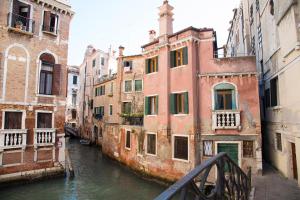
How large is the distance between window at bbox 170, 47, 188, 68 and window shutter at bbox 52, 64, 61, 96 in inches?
328

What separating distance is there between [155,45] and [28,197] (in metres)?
12.9

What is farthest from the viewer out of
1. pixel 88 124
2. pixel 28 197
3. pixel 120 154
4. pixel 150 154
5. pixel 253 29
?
pixel 88 124

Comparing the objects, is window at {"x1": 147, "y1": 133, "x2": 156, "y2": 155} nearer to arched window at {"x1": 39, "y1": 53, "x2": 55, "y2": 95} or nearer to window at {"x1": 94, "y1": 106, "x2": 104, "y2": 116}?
arched window at {"x1": 39, "y1": 53, "x2": 55, "y2": 95}

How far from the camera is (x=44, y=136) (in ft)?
46.9

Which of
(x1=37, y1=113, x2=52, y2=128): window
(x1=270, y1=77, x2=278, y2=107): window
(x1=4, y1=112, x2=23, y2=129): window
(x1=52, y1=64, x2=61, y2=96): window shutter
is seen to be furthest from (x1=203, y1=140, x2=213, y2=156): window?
(x1=4, y1=112, x2=23, y2=129): window

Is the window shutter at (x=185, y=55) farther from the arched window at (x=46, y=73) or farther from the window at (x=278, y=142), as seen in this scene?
the arched window at (x=46, y=73)

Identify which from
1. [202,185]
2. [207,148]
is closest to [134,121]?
[207,148]

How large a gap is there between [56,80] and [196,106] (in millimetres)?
10170

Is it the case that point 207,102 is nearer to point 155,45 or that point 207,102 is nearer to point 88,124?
point 155,45

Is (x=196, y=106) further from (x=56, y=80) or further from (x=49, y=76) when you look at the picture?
(x=49, y=76)

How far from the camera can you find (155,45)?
15977mm

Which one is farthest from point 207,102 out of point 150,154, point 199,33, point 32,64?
point 32,64

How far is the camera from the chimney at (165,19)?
15419mm

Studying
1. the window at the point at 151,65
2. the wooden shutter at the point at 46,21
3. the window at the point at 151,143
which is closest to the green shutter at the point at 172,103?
the window at the point at 151,143
